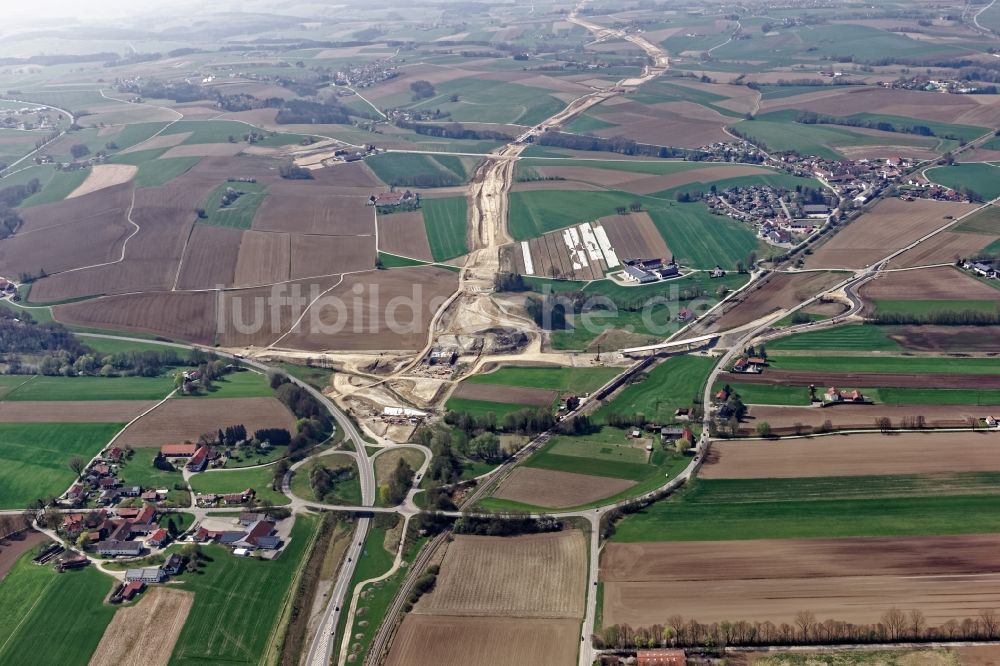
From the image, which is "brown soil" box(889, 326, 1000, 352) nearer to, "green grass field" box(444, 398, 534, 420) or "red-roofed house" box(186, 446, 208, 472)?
"green grass field" box(444, 398, 534, 420)

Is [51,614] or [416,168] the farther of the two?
[416,168]

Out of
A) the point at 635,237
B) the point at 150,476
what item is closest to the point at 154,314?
the point at 150,476

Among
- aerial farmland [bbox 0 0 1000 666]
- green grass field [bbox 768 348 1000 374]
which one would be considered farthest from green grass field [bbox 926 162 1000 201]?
green grass field [bbox 768 348 1000 374]

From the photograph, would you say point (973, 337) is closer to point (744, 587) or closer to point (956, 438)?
point (956, 438)

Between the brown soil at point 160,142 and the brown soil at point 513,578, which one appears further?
the brown soil at point 160,142

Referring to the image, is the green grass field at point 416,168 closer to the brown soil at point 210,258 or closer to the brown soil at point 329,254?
→ the brown soil at point 329,254

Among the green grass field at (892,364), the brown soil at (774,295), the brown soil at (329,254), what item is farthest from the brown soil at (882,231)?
the brown soil at (329,254)

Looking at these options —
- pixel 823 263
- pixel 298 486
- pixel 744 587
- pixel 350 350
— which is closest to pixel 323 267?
pixel 350 350

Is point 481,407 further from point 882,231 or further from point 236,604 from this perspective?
point 882,231
